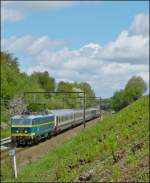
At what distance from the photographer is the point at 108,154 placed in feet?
71.5

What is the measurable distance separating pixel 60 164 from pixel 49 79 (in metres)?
37.6

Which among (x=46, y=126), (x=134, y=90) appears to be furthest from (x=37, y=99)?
(x=134, y=90)

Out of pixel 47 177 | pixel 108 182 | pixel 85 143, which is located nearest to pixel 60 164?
pixel 47 177

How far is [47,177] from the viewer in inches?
901

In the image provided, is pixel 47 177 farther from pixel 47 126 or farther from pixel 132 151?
pixel 47 126

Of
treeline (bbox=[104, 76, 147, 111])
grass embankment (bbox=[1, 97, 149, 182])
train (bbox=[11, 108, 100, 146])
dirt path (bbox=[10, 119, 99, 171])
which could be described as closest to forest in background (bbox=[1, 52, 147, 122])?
Result: treeline (bbox=[104, 76, 147, 111])

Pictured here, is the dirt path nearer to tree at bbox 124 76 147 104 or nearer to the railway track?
the railway track

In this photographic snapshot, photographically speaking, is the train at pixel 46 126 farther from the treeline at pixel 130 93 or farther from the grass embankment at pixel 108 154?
the grass embankment at pixel 108 154

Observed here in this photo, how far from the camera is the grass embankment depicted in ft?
61.0

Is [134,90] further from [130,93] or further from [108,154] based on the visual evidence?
[108,154]

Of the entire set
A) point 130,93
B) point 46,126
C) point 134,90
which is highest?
point 134,90

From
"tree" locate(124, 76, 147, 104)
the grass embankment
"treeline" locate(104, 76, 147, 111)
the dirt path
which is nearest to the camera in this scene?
the grass embankment

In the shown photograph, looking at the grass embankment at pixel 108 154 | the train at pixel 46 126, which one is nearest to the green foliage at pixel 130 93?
the train at pixel 46 126

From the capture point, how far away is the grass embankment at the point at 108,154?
1858 cm
